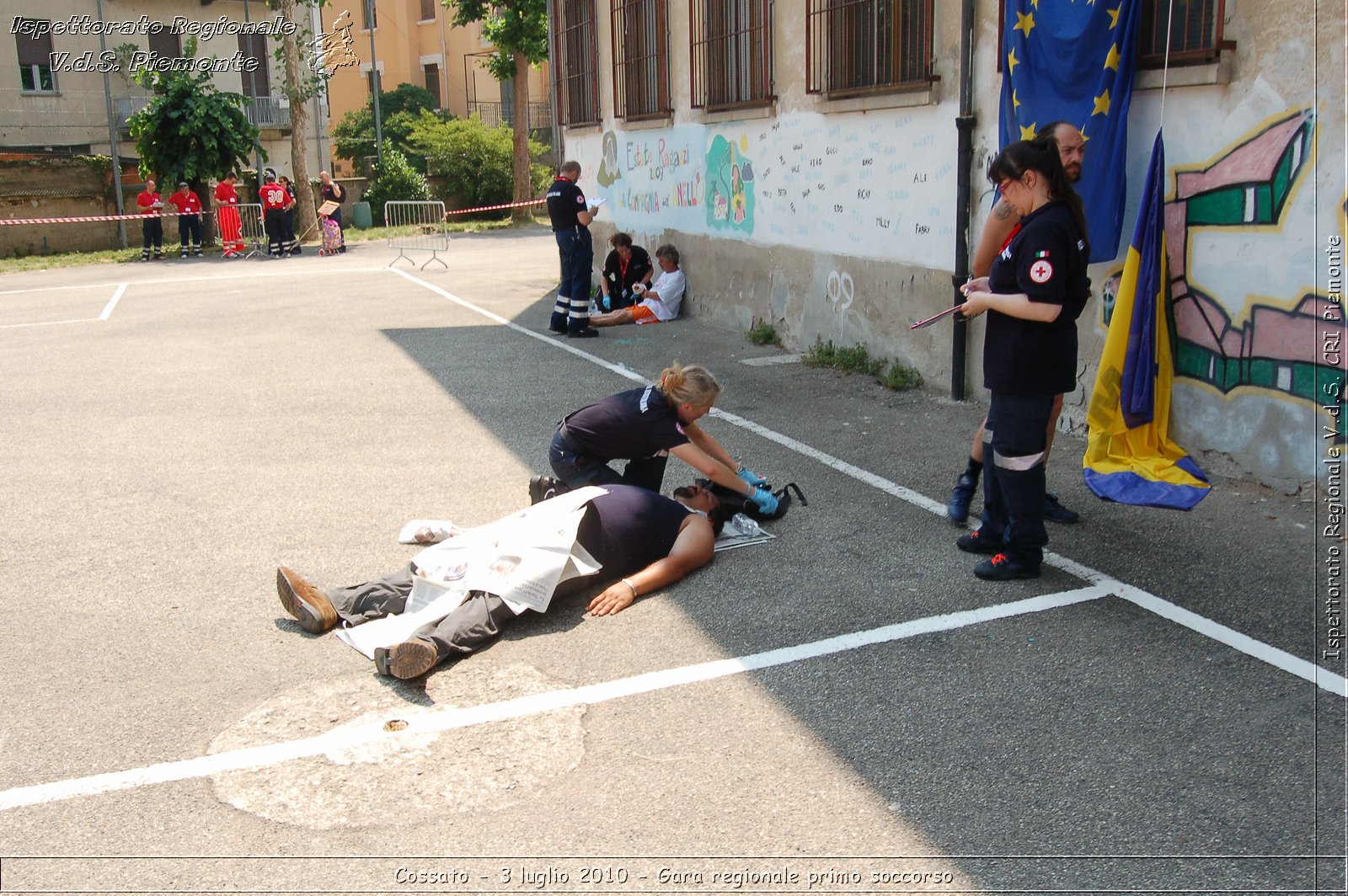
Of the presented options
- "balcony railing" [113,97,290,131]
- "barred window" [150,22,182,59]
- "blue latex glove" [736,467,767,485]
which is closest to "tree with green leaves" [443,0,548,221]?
"balcony railing" [113,97,290,131]

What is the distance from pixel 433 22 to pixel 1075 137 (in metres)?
49.6

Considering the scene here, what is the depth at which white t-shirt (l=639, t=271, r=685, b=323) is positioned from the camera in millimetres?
13328

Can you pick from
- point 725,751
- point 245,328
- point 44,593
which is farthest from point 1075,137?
point 245,328

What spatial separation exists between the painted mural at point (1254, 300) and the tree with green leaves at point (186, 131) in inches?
956

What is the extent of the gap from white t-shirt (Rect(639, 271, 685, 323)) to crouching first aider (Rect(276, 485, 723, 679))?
797cm

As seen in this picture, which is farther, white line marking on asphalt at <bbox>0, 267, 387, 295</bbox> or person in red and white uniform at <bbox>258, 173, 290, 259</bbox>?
person in red and white uniform at <bbox>258, 173, 290, 259</bbox>

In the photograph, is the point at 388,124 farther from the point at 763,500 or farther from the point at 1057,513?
the point at 1057,513

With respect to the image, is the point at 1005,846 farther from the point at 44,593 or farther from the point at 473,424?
the point at 473,424

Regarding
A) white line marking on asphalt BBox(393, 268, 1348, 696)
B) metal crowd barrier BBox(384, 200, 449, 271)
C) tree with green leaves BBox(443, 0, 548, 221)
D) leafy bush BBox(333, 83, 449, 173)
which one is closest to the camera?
white line marking on asphalt BBox(393, 268, 1348, 696)

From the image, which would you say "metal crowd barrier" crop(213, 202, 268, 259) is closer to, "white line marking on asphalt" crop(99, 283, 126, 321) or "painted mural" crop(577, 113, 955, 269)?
"white line marking on asphalt" crop(99, 283, 126, 321)

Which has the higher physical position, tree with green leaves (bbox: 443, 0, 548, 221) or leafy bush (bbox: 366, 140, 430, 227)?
tree with green leaves (bbox: 443, 0, 548, 221)

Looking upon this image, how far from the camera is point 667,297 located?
13336 mm

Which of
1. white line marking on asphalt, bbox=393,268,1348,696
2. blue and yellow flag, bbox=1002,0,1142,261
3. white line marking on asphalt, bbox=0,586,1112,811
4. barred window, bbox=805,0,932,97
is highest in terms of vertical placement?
barred window, bbox=805,0,932,97

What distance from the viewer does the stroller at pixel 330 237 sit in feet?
82.5
